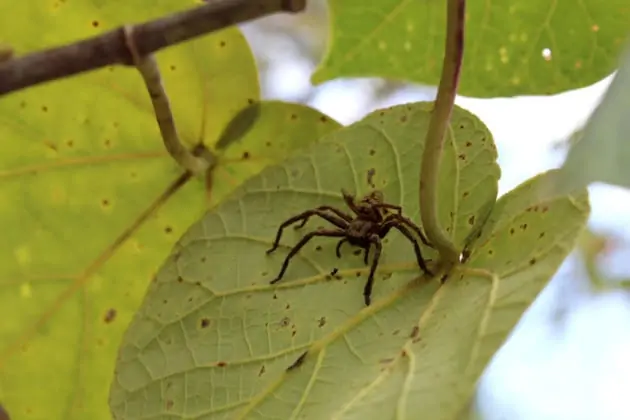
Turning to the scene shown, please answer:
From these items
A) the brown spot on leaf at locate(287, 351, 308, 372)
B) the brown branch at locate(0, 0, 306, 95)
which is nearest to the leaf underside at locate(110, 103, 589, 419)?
the brown spot on leaf at locate(287, 351, 308, 372)

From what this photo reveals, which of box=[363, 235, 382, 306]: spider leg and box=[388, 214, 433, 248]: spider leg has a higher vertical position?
box=[388, 214, 433, 248]: spider leg

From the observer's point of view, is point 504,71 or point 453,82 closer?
point 453,82

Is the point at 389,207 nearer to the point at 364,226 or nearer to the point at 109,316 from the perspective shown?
the point at 364,226

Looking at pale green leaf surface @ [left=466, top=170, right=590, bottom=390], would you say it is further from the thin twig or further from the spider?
the thin twig

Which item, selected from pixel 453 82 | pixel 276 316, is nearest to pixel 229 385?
pixel 276 316

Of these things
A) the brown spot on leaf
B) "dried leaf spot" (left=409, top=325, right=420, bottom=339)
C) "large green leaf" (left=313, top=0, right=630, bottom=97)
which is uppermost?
"large green leaf" (left=313, top=0, right=630, bottom=97)

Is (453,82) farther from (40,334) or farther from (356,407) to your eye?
(40,334)
